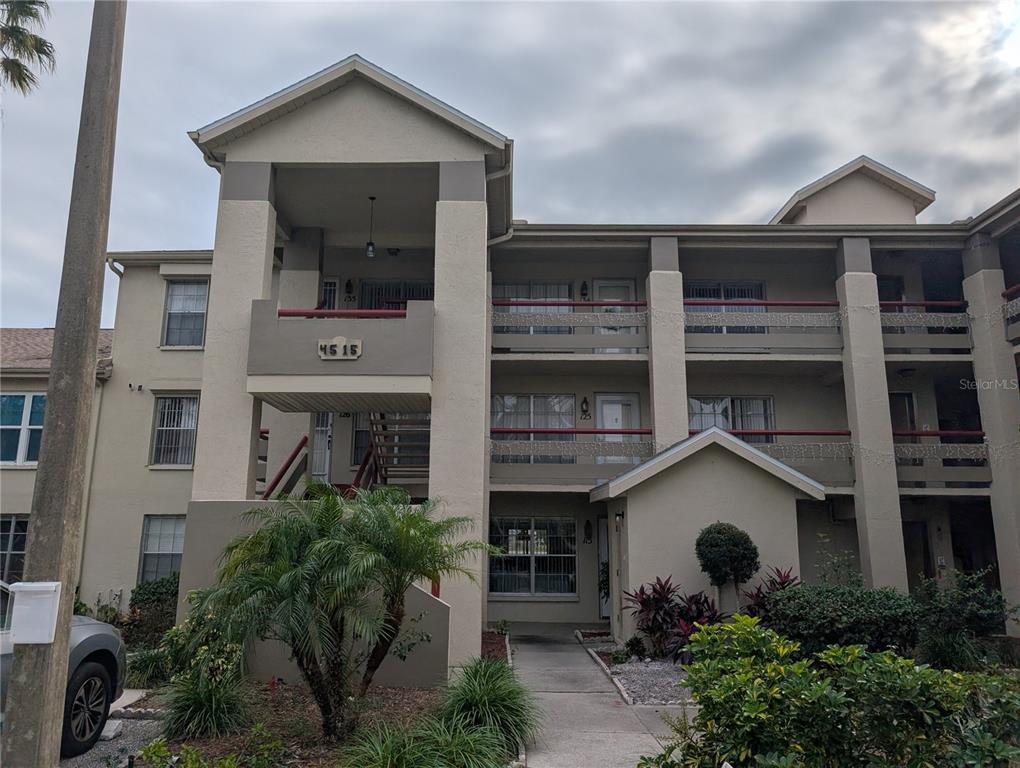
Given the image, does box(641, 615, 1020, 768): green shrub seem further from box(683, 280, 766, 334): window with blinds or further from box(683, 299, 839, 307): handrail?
box(683, 280, 766, 334): window with blinds

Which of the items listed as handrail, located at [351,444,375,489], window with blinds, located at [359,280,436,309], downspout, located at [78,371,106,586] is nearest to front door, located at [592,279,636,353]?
window with blinds, located at [359,280,436,309]

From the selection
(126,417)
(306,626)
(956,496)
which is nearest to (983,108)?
(956,496)

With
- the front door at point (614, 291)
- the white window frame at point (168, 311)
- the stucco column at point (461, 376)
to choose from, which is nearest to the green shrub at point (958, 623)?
the stucco column at point (461, 376)

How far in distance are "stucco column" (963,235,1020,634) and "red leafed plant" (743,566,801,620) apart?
20.5 ft

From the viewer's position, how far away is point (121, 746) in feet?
26.6

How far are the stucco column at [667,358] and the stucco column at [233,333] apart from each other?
30.1 feet

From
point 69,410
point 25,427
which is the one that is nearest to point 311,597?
point 69,410

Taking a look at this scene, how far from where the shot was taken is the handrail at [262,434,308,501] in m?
14.6

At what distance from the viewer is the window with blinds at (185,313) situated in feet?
60.6

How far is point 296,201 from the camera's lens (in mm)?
15531

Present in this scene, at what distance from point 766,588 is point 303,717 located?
931 centimetres

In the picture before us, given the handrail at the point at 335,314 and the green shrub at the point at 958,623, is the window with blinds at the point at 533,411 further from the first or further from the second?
the green shrub at the point at 958,623

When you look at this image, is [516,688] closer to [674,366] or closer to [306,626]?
[306,626]

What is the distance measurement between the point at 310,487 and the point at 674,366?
34.8ft
